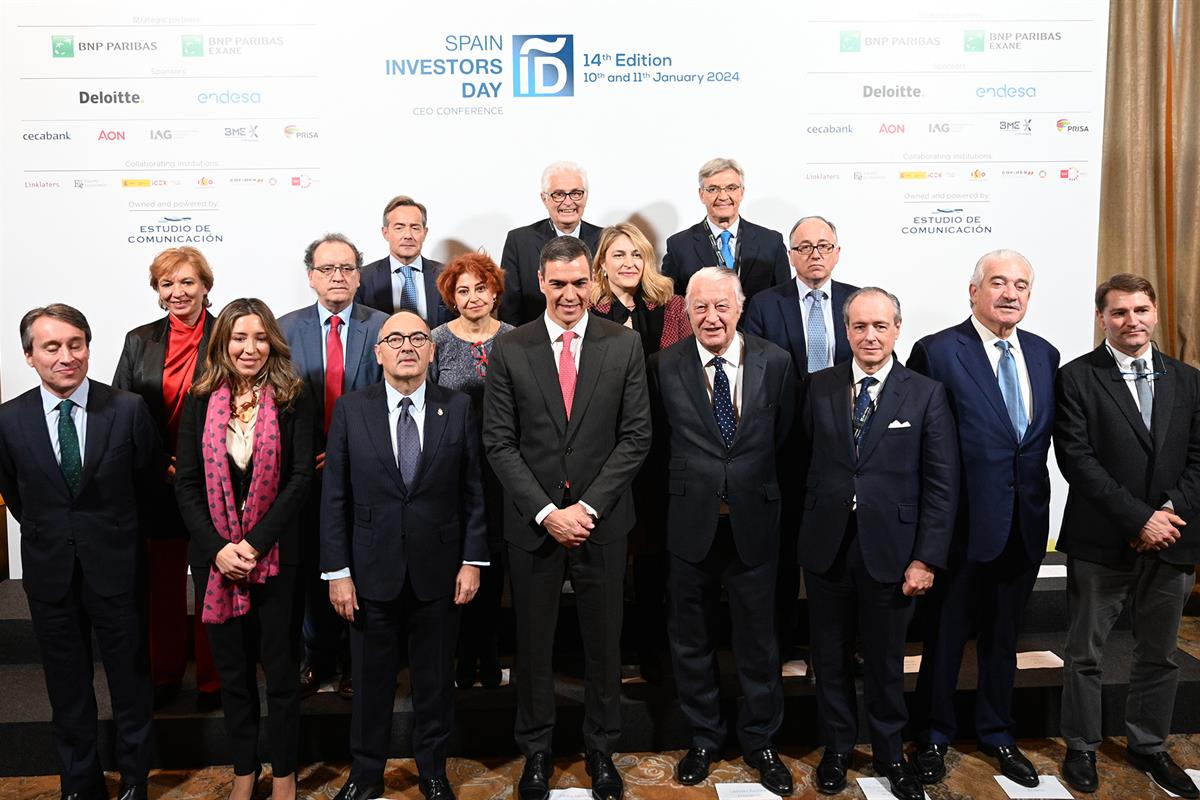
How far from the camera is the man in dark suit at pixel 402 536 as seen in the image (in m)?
3.10

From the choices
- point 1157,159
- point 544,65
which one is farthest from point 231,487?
point 1157,159

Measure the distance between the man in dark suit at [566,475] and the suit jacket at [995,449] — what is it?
3.65 ft

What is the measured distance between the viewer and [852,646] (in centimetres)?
339

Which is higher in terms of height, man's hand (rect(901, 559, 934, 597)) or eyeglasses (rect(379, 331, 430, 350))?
eyeglasses (rect(379, 331, 430, 350))

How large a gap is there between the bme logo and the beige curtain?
9.71ft

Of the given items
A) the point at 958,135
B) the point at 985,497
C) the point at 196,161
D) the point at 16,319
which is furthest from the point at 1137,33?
the point at 16,319

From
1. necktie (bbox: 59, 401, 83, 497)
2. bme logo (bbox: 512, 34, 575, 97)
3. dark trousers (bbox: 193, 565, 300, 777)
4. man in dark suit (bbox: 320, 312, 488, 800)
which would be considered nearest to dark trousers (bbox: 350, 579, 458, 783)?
man in dark suit (bbox: 320, 312, 488, 800)

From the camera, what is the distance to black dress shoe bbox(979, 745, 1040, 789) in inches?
133

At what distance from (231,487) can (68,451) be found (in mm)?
566

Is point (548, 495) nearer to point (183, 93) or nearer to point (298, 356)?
point (298, 356)

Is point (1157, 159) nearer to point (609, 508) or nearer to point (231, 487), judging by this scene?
point (609, 508)

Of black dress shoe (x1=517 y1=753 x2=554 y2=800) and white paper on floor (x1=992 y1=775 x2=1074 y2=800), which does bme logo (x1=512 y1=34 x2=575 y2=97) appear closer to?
black dress shoe (x1=517 y1=753 x2=554 y2=800)

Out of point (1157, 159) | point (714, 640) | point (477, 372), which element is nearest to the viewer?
point (714, 640)

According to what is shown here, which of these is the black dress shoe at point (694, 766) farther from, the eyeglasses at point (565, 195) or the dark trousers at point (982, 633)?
the eyeglasses at point (565, 195)
